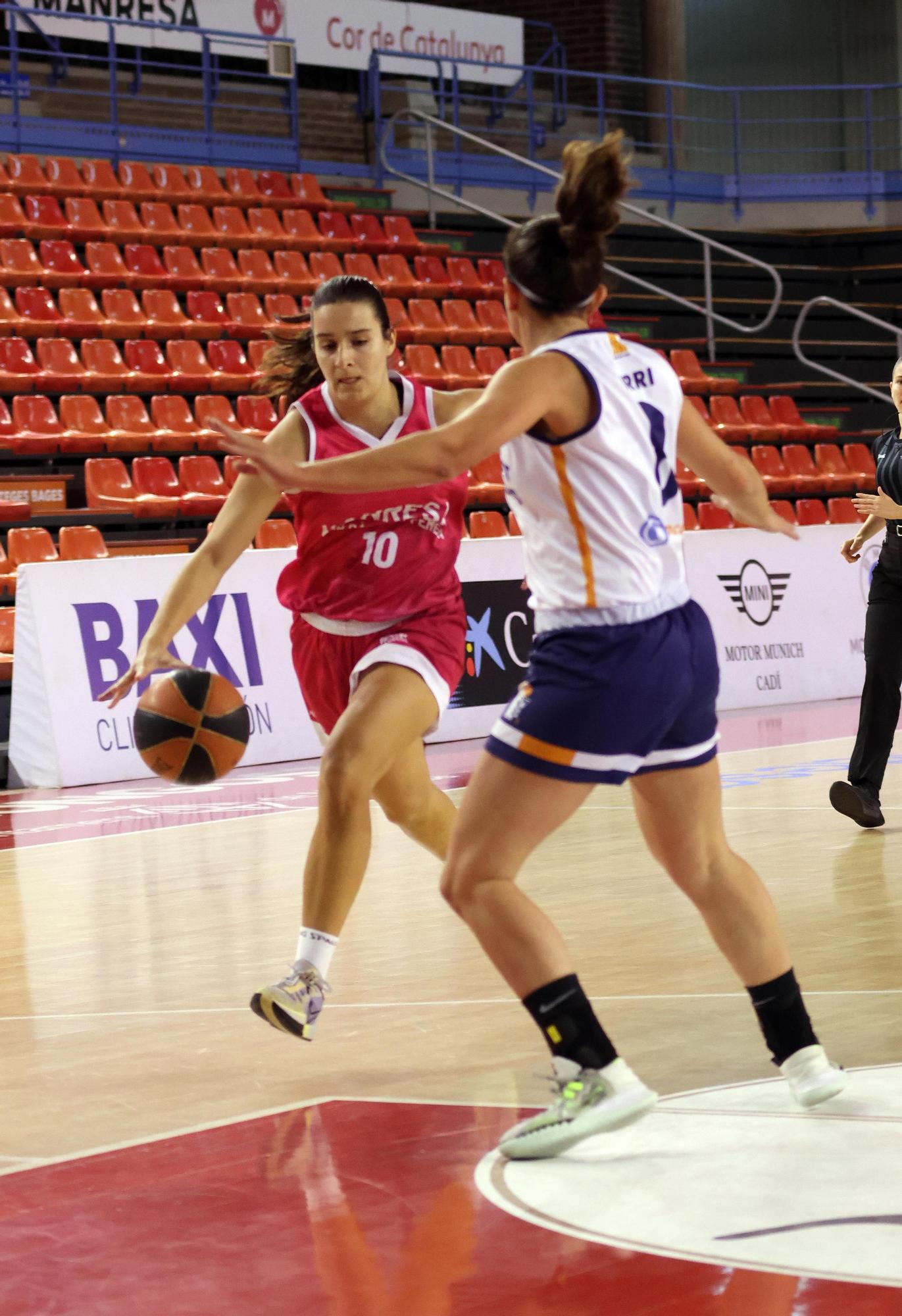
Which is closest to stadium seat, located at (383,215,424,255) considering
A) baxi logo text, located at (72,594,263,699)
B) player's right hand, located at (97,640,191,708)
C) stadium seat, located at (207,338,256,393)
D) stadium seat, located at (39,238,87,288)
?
stadium seat, located at (207,338,256,393)

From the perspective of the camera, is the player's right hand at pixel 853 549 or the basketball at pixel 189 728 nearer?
the basketball at pixel 189 728

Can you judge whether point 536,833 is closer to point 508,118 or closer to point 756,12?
point 508,118

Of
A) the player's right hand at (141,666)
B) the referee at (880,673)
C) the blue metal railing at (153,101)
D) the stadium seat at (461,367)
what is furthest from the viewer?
the blue metal railing at (153,101)

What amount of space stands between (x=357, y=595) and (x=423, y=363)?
1205 centimetres

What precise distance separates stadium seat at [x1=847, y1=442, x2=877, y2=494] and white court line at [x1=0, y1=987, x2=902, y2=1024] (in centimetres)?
1384

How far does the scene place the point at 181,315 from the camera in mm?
15984

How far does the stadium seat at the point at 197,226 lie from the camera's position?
17.0 m

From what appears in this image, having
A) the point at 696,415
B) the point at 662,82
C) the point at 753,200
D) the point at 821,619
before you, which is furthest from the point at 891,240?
the point at 696,415

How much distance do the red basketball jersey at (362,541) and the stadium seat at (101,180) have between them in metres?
12.9

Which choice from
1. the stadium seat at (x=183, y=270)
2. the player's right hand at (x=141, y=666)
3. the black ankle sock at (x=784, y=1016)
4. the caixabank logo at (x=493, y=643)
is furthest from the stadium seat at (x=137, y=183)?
the black ankle sock at (x=784, y=1016)

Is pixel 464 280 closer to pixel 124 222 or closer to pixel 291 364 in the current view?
pixel 124 222

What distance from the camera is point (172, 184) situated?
17.9 meters

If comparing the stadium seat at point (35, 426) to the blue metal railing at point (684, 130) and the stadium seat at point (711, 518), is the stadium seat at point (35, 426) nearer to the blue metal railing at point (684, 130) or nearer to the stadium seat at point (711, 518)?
the stadium seat at point (711, 518)

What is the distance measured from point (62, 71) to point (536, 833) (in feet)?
57.0
